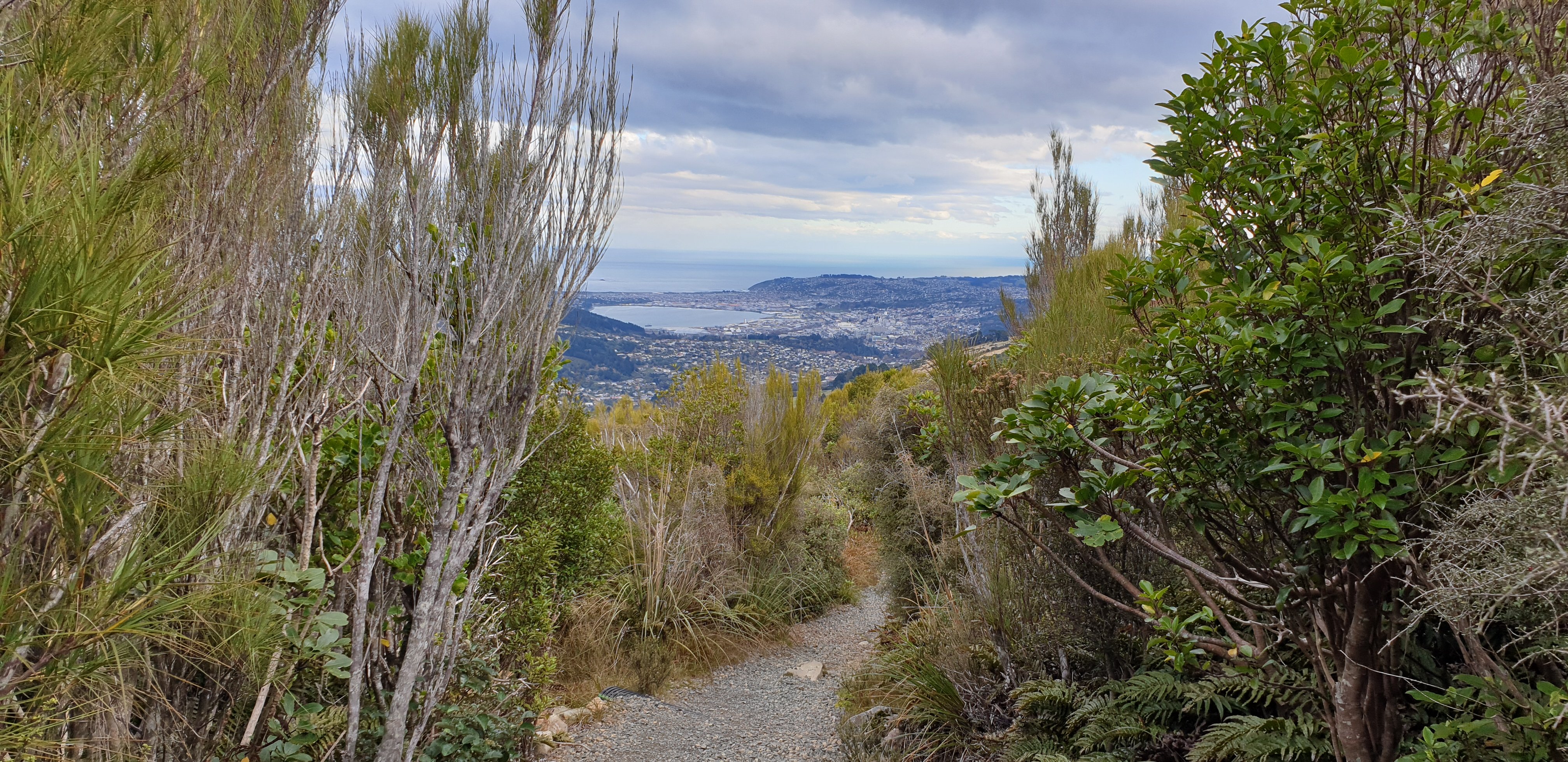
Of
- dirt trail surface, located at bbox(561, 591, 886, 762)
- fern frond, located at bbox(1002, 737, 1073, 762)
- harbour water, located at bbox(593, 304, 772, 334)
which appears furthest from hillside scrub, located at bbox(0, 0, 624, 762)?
harbour water, located at bbox(593, 304, 772, 334)

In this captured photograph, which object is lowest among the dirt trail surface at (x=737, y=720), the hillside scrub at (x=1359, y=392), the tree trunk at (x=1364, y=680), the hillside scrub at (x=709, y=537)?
the dirt trail surface at (x=737, y=720)

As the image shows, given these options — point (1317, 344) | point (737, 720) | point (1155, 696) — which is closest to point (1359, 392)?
point (1317, 344)

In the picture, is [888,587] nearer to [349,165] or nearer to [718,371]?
[718,371]

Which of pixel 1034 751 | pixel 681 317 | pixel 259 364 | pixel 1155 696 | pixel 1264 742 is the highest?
pixel 681 317

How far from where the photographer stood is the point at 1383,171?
1.68m

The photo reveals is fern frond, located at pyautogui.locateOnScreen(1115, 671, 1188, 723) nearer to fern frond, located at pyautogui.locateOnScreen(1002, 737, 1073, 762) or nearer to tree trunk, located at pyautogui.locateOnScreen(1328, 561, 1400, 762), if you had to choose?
fern frond, located at pyautogui.locateOnScreen(1002, 737, 1073, 762)

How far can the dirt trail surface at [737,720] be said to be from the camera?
4340mm

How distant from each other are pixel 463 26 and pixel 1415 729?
4502 mm

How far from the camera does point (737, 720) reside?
4.84 meters

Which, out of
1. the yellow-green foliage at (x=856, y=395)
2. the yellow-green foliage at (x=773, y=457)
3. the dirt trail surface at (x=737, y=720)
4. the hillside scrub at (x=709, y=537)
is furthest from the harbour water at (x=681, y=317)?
the dirt trail surface at (x=737, y=720)

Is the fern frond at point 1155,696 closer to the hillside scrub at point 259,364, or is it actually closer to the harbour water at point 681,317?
the hillside scrub at point 259,364

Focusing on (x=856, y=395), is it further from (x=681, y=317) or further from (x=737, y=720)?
(x=737, y=720)

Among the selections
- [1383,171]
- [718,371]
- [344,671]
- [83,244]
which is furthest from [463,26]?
[718,371]

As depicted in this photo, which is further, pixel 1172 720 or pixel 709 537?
pixel 709 537
